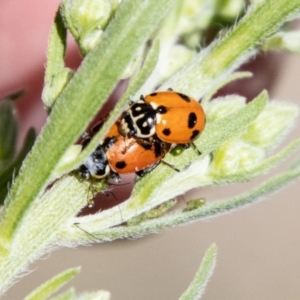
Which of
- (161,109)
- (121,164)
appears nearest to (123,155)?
(121,164)

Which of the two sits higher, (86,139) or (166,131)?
(86,139)

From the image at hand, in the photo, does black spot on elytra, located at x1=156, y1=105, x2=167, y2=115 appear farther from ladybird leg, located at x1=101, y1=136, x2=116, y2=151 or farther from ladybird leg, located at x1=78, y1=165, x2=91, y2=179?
ladybird leg, located at x1=78, y1=165, x2=91, y2=179

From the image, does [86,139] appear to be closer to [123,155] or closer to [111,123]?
[123,155]

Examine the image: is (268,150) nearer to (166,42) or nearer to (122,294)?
(166,42)

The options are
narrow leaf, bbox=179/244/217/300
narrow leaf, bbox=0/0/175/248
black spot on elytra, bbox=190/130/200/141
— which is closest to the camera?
narrow leaf, bbox=0/0/175/248

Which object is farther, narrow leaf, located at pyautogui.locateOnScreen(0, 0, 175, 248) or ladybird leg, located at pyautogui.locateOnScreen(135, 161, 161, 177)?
ladybird leg, located at pyautogui.locateOnScreen(135, 161, 161, 177)

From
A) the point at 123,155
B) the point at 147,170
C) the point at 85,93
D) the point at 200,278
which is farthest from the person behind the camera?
the point at 123,155

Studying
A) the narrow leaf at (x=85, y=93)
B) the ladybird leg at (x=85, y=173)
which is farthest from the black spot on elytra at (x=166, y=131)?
the narrow leaf at (x=85, y=93)

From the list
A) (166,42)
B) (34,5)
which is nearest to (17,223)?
(166,42)

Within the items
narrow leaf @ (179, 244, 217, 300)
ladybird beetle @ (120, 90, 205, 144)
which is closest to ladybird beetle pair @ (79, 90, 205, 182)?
ladybird beetle @ (120, 90, 205, 144)
